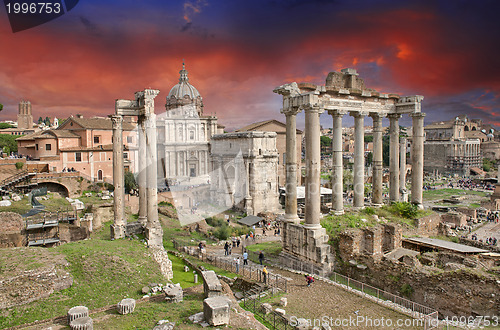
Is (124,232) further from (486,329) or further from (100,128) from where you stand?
(100,128)

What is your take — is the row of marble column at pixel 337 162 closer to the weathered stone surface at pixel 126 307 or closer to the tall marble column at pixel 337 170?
the tall marble column at pixel 337 170

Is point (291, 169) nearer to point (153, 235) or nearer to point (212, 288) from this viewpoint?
point (153, 235)

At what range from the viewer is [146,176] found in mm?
17094

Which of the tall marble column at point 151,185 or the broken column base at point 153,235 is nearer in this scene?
the broken column base at point 153,235

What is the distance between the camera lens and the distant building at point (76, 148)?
3756 cm

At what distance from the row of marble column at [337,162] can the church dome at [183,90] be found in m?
41.3

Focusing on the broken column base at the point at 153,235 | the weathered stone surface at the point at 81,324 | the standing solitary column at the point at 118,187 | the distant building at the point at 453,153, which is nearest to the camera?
the weathered stone surface at the point at 81,324

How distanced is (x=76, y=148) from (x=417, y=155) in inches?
1363

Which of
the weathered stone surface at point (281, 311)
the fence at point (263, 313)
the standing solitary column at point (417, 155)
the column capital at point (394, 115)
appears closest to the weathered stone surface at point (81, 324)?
the fence at point (263, 313)

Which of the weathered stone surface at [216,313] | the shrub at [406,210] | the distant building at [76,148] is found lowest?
the weathered stone surface at [216,313]

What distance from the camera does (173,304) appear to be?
406 inches

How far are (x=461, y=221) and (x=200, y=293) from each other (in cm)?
2871

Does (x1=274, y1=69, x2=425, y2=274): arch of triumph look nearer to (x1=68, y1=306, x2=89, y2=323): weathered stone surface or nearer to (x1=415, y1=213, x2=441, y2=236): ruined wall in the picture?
(x1=415, y1=213, x2=441, y2=236): ruined wall

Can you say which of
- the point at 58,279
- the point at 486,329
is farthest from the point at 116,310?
the point at 486,329
